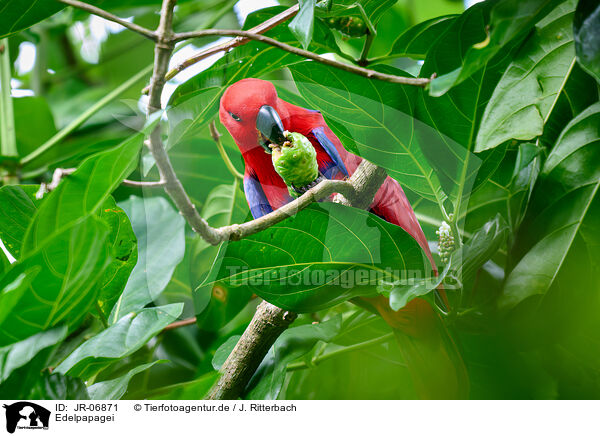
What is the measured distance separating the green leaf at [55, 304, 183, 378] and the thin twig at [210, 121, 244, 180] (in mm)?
140

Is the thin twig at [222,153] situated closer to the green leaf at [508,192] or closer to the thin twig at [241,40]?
the thin twig at [241,40]

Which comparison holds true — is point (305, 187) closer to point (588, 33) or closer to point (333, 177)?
point (333, 177)

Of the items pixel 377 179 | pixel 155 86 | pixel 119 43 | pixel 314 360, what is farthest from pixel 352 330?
pixel 119 43

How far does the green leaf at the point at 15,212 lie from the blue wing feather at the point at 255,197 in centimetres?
18

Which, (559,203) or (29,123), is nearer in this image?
(559,203)

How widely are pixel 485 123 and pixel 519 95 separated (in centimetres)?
3

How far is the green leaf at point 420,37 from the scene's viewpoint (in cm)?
36

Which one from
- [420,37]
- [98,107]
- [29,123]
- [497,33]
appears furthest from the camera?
[29,123]

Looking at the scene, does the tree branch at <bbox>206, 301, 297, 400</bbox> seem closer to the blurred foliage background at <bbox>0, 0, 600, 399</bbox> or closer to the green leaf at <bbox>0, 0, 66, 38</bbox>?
the blurred foliage background at <bbox>0, 0, 600, 399</bbox>

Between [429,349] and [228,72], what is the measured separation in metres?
0.28

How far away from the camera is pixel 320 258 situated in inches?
13.4

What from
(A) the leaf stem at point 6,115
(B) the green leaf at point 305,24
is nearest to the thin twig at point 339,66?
(B) the green leaf at point 305,24

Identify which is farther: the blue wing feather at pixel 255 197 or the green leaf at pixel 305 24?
the blue wing feather at pixel 255 197
